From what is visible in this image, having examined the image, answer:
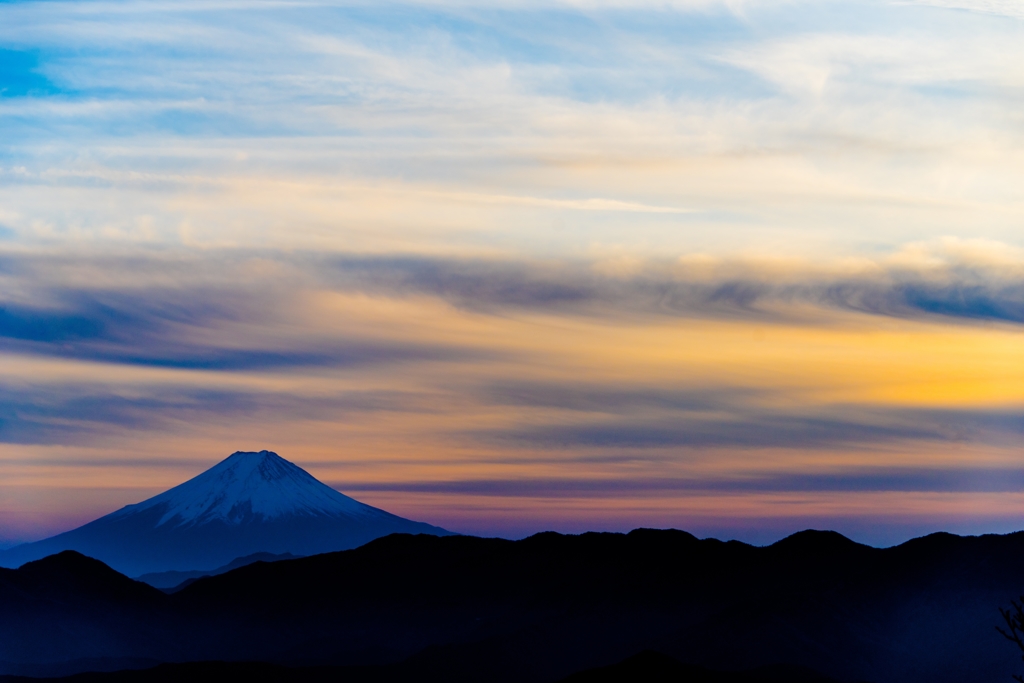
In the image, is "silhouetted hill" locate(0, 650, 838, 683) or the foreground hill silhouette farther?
the foreground hill silhouette

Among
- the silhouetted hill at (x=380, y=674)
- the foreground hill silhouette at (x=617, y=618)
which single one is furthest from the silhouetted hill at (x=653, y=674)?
the foreground hill silhouette at (x=617, y=618)

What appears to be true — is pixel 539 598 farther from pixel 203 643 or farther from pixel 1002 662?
pixel 1002 662

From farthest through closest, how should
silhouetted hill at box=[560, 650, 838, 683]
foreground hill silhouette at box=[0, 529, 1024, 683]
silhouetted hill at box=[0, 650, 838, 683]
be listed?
foreground hill silhouette at box=[0, 529, 1024, 683], silhouetted hill at box=[0, 650, 838, 683], silhouetted hill at box=[560, 650, 838, 683]

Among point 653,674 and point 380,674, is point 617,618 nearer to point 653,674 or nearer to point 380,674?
point 380,674

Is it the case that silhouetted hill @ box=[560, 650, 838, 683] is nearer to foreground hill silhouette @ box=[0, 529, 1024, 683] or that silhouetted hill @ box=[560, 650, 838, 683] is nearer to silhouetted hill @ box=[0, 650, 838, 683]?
silhouetted hill @ box=[0, 650, 838, 683]

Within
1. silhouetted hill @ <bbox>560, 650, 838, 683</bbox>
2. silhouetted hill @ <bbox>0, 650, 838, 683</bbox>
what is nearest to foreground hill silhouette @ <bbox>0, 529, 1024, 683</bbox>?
silhouetted hill @ <bbox>0, 650, 838, 683</bbox>

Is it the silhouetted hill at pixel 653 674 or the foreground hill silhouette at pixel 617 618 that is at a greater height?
the foreground hill silhouette at pixel 617 618

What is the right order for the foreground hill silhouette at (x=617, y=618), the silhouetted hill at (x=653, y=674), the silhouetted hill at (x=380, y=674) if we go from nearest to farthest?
the silhouetted hill at (x=653, y=674) → the silhouetted hill at (x=380, y=674) → the foreground hill silhouette at (x=617, y=618)

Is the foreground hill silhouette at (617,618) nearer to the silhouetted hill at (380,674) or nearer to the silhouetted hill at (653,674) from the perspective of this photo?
the silhouetted hill at (380,674)
